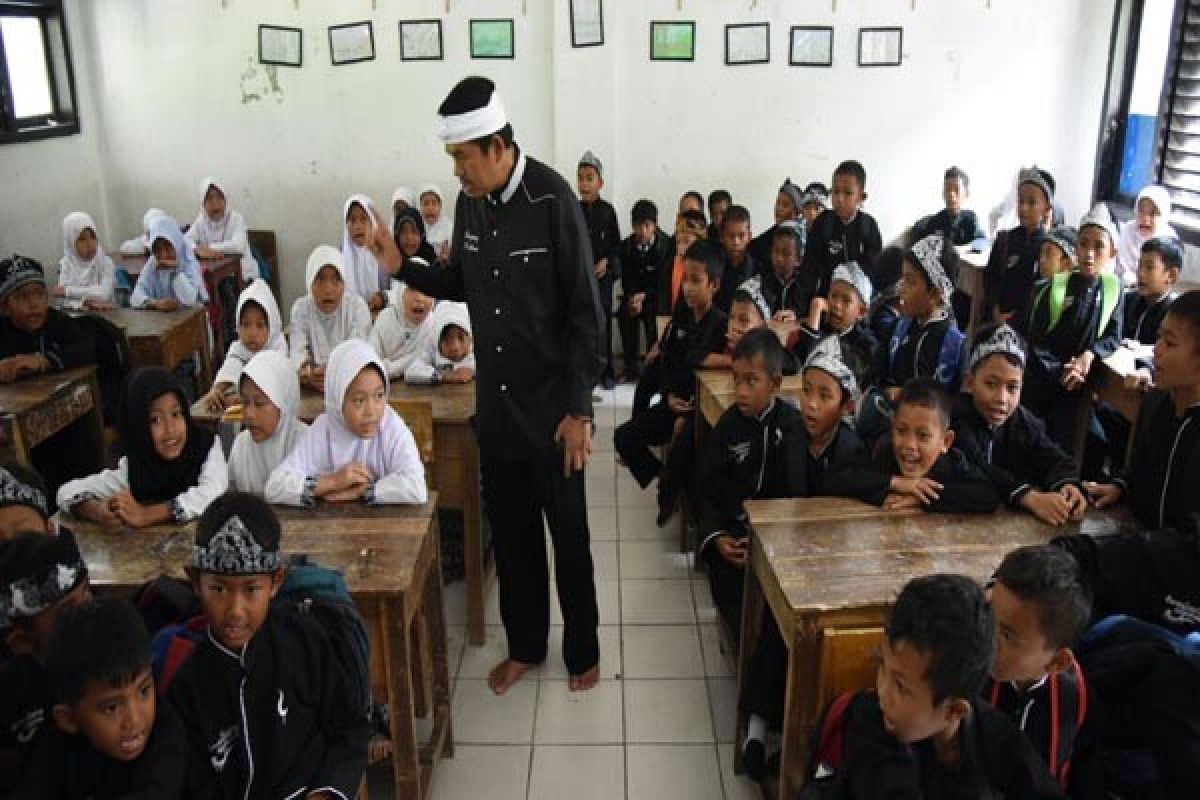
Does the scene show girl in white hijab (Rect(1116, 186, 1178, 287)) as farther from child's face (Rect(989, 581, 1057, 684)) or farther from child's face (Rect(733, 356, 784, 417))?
child's face (Rect(989, 581, 1057, 684))

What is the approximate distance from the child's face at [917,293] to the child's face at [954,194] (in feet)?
10.2

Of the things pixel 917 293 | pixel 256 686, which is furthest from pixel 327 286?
pixel 256 686

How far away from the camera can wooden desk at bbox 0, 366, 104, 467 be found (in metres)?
3.08

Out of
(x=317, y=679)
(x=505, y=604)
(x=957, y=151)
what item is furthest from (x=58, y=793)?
(x=957, y=151)

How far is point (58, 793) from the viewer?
4.84ft

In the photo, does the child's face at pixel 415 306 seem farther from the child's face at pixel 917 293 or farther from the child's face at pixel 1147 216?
the child's face at pixel 1147 216

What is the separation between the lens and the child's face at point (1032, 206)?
16.1 feet

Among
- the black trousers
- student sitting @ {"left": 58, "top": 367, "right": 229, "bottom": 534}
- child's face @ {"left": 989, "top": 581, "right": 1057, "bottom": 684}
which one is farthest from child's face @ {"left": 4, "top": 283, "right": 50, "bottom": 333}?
child's face @ {"left": 989, "top": 581, "right": 1057, "bottom": 684}

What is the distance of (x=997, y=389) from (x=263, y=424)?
209cm

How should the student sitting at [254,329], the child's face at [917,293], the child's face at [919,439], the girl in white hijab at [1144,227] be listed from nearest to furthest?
the child's face at [919,439] < the child's face at [917,293] < the student sitting at [254,329] < the girl in white hijab at [1144,227]

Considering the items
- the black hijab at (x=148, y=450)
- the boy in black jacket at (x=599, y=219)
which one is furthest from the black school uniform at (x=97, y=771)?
the boy in black jacket at (x=599, y=219)

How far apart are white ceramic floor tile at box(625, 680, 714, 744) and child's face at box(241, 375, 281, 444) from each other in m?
1.36

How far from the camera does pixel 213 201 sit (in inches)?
259

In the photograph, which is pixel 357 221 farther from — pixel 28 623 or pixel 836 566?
pixel 836 566
